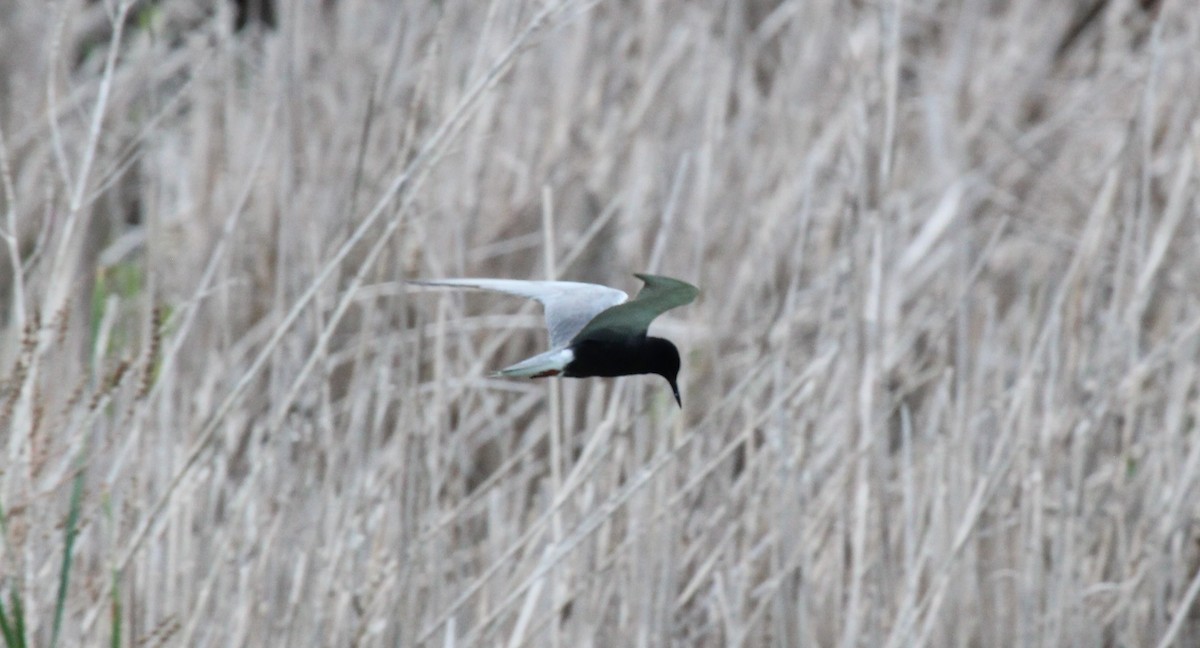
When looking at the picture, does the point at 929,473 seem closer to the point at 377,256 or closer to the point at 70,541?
the point at 377,256

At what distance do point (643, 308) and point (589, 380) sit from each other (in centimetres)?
130

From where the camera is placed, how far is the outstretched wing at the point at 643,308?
85 cm

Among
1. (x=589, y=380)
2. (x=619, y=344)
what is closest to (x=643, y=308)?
(x=619, y=344)

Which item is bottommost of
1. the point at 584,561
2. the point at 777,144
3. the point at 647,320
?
the point at 584,561

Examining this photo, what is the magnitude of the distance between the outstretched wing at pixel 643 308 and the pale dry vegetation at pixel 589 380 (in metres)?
0.45

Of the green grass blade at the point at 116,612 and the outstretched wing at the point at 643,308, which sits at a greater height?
the outstretched wing at the point at 643,308

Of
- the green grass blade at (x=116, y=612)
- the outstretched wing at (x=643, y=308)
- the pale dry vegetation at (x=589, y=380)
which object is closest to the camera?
the outstretched wing at (x=643, y=308)

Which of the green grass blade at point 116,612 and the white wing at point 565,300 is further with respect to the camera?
the green grass blade at point 116,612

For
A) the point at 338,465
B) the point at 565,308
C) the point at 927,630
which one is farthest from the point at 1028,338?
the point at 565,308

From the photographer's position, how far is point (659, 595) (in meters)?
1.59

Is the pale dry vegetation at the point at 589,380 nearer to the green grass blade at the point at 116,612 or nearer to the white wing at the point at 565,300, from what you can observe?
the green grass blade at the point at 116,612

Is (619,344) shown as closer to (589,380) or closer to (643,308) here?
(643,308)

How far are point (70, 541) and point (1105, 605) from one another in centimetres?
125

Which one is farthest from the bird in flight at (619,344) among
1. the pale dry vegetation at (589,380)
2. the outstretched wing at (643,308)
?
the pale dry vegetation at (589,380)
